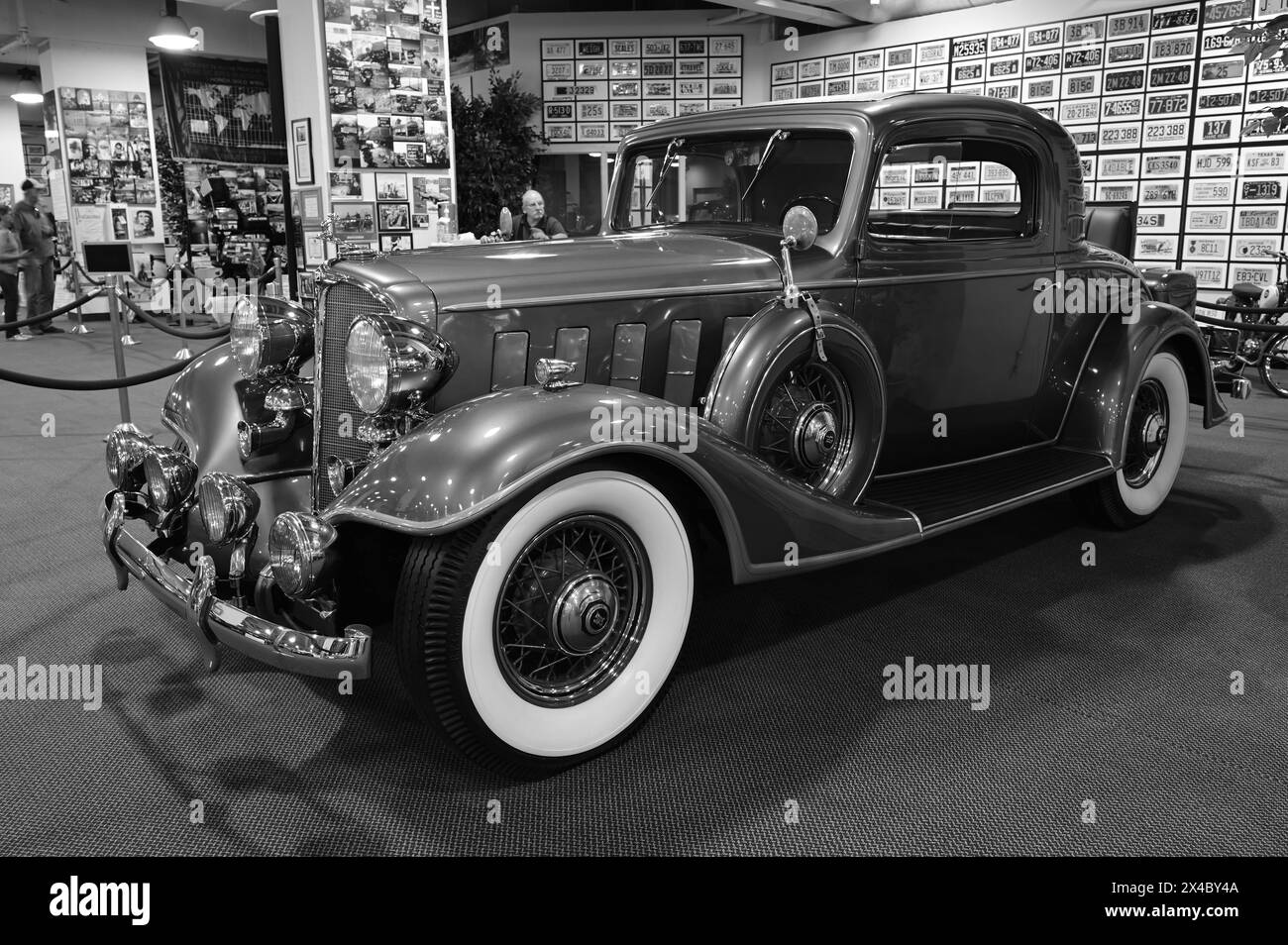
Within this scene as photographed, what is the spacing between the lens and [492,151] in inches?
463

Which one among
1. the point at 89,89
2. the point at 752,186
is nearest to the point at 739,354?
the point at 752,186

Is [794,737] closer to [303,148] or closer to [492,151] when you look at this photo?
[303,148]

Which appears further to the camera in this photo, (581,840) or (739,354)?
Result: (739,354)

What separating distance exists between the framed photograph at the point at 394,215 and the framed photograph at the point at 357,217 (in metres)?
0.06

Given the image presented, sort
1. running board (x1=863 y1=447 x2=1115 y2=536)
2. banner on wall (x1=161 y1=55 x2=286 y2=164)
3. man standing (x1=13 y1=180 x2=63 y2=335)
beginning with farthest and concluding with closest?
banner on wall (x1=161 y1=55 x2=286 y2=164), man standing (x1=13 y1=180 x2=63 y2=335), running board (x1=863 y1=447 x2=1115 y2=536)

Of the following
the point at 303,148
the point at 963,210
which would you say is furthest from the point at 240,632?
the point at 303,148

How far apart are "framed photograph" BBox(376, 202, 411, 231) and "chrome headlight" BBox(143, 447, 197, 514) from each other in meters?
4.68

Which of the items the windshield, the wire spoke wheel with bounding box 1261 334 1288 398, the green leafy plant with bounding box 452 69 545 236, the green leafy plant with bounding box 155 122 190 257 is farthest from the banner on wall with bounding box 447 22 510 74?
the windshield

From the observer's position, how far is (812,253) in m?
2.96

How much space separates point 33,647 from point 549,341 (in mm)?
1901

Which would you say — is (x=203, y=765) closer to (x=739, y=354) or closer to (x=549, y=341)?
(x=549, y=341)

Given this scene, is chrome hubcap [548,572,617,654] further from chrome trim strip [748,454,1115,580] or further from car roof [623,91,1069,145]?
car roof [623,91,1069,145]

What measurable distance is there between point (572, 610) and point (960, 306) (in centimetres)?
191

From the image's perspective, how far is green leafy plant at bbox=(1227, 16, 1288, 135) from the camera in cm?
750
